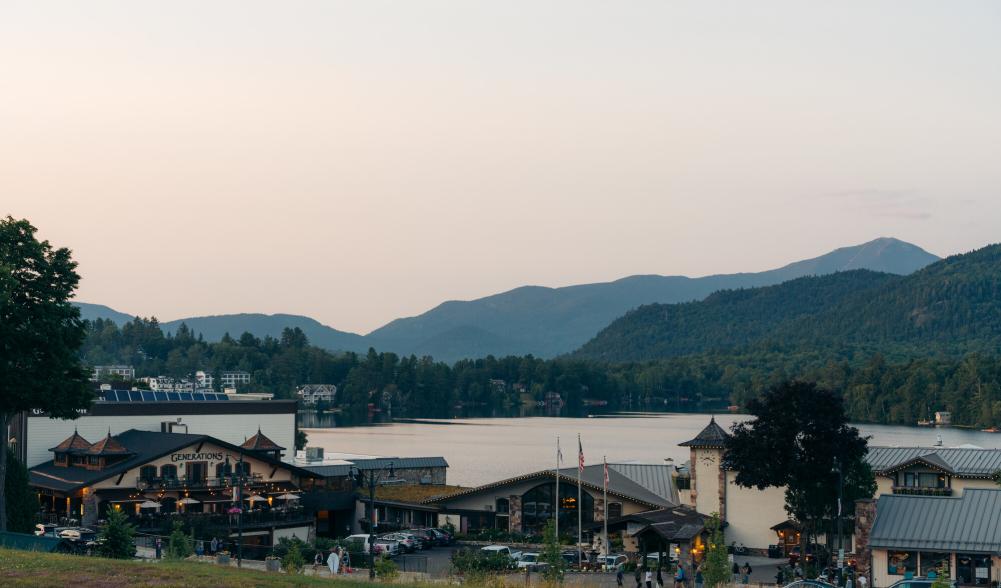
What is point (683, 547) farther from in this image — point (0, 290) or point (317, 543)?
point (0, 290)

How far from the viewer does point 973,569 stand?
178 feet

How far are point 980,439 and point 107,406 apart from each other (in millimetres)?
128314

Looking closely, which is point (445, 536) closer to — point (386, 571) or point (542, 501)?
point (542, 501)

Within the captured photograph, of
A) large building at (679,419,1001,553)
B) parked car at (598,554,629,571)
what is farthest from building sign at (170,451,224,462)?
large building at (679,419,1001,553)

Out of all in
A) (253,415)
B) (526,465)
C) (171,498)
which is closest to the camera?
(171,498)

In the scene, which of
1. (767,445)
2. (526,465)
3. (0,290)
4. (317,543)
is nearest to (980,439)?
A: (526,465)

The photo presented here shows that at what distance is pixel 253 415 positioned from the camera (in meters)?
88.4

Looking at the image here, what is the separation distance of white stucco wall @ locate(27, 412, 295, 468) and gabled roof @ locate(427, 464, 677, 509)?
17.6 meters

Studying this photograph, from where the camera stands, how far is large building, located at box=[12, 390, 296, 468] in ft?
252

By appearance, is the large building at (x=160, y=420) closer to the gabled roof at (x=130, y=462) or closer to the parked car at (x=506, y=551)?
the gabled roof at (x=130, y=462)

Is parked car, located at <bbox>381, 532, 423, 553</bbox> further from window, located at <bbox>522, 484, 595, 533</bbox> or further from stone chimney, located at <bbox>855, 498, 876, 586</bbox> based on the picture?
stone chimney, located at <bbox>855, 498, 876, 586</bbox>

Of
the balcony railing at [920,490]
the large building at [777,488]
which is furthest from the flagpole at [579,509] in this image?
the balcony railing at [920,490]

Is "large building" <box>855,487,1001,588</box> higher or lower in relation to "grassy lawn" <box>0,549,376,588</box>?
lower

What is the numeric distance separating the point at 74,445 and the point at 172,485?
22.6 feet
